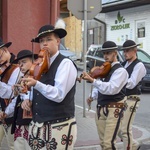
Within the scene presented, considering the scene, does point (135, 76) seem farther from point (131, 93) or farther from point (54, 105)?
point (54, 105)

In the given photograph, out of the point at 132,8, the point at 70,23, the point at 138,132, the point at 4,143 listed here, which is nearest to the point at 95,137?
the point at 138,132

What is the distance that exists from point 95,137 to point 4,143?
186cm

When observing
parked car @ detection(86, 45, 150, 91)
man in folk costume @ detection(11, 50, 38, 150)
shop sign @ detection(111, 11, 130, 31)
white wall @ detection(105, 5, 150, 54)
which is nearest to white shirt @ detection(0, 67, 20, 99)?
man in folk costume @ detection(11, 50, 38, 150)

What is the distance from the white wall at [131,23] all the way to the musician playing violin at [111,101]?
18.4m

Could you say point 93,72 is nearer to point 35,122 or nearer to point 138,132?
point 35,122

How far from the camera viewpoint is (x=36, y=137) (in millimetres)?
3791

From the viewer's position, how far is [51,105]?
12.1 ft

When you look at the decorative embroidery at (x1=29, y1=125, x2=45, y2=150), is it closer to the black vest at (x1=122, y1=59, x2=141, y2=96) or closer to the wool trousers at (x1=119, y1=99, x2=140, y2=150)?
the wool trousers at (x1=119, y1=99, x2=140, y2=150)

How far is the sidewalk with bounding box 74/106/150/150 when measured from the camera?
720 centimetres

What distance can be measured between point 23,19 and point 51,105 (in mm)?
4449

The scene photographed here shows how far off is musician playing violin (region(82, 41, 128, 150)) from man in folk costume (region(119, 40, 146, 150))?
781 mm

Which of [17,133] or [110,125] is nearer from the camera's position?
[17,133]

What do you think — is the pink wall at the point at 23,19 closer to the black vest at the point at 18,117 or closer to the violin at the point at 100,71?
the violin at the point at 100,71

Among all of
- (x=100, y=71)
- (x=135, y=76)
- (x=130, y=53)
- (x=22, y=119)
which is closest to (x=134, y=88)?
Answer: (x=135, y=76)
